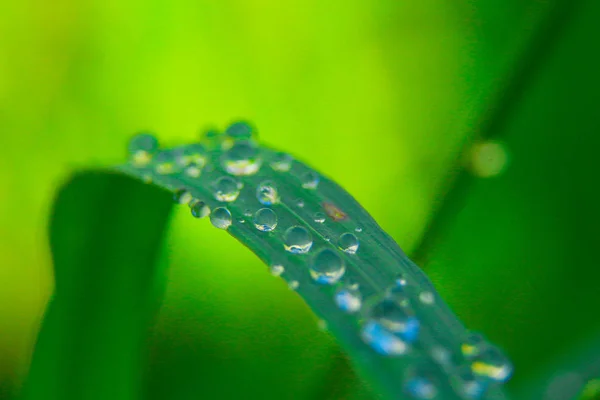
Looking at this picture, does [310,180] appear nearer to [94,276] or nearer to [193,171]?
[193,171]

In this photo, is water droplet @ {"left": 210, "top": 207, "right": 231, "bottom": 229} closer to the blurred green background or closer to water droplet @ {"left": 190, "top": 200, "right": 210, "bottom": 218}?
water droplet @ {"left": 190, "top": 200, "right": 210, "bottom": 218}

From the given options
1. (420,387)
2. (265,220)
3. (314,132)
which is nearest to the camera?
(420,387)

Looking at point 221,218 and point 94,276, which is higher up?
point 221,218

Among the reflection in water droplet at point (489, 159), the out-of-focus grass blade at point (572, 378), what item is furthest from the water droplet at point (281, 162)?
the reflection in water droplet at point (489, 159)

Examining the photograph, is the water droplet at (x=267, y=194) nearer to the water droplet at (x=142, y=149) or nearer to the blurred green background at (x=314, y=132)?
→ the water droplet at (x=142, y=149)

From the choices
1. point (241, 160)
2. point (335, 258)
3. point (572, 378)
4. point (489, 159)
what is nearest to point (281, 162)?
point (241, 160)

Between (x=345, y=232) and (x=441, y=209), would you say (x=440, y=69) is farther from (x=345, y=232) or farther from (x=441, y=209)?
(x=345, y=232)

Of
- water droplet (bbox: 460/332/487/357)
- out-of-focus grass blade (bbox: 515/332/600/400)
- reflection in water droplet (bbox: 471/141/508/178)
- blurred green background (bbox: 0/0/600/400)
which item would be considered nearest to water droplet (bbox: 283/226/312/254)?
water droplet (bbox: 460/332/487/357)
